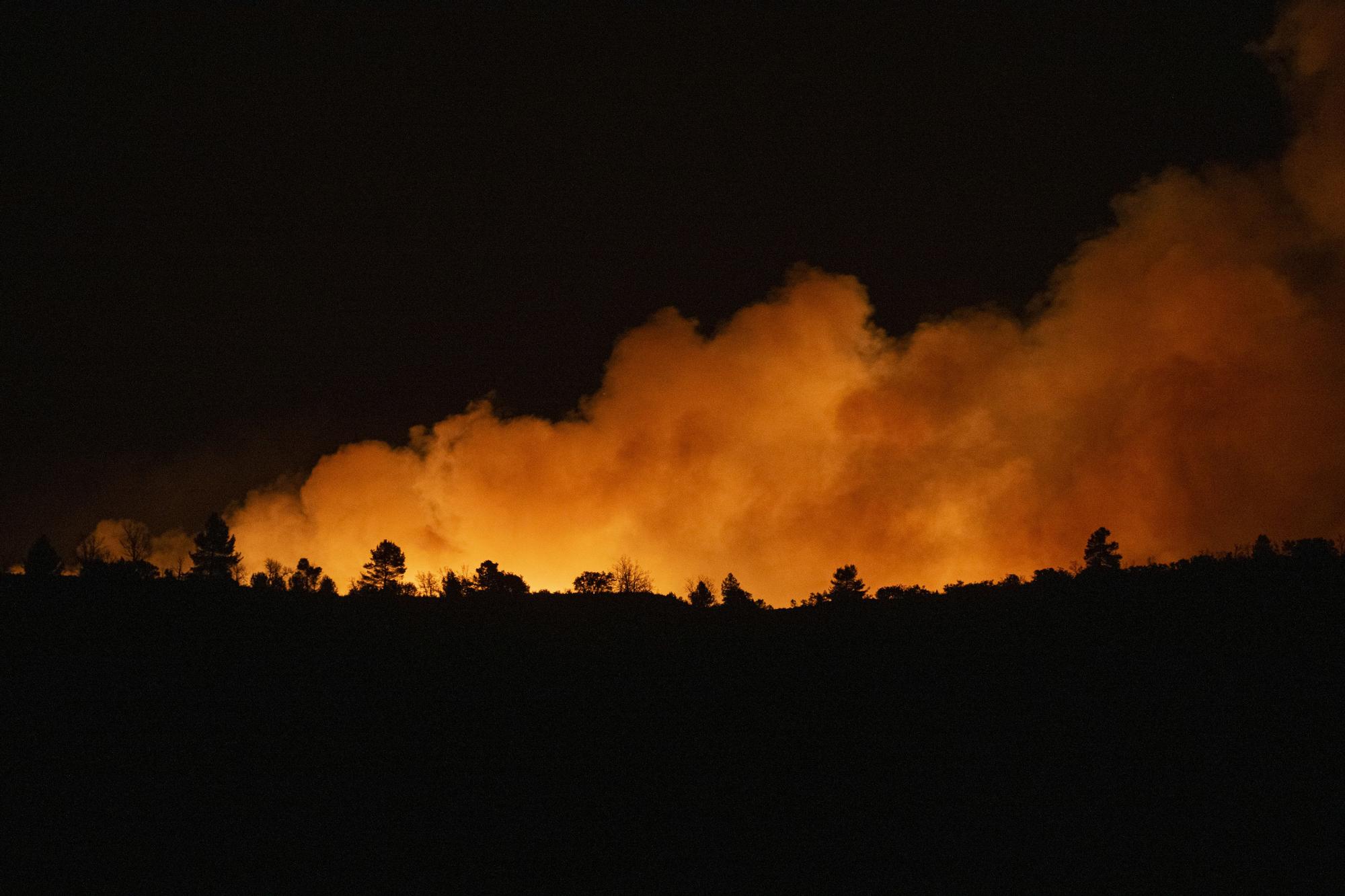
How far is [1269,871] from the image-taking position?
13.3 meters

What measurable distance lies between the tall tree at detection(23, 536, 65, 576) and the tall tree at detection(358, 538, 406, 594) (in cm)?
1902

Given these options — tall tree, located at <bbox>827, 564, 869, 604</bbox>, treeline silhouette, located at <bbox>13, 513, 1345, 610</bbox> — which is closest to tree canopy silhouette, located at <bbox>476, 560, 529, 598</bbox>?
treeline silhouette, located at <bbox>13, 513, 1345, 610</bbox>

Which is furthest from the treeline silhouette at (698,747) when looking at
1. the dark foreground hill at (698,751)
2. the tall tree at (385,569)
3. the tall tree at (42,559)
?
the tall tree at (385,569)

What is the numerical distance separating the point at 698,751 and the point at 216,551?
52.0 m

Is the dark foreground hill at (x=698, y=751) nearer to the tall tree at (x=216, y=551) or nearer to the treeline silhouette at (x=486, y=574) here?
the treeline silhouette at (x=486, y=574)

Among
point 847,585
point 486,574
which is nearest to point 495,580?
point 486,574

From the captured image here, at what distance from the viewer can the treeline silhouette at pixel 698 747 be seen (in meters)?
14.3

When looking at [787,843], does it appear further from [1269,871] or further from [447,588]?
[447,588]

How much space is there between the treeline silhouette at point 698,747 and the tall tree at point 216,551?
87.0 ft

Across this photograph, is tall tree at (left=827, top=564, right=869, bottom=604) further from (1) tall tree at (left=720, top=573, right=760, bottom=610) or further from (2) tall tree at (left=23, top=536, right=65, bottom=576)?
(2) tall tree at (left=23, top=536, right=65, bottom=576)

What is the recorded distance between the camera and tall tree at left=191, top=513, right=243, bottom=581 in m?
55.8

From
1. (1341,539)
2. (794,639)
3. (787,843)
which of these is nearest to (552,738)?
(787,843)

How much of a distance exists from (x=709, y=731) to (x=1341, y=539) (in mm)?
28209

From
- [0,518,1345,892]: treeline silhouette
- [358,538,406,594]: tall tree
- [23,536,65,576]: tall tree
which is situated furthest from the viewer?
[358,538,406,594]: tall tree
